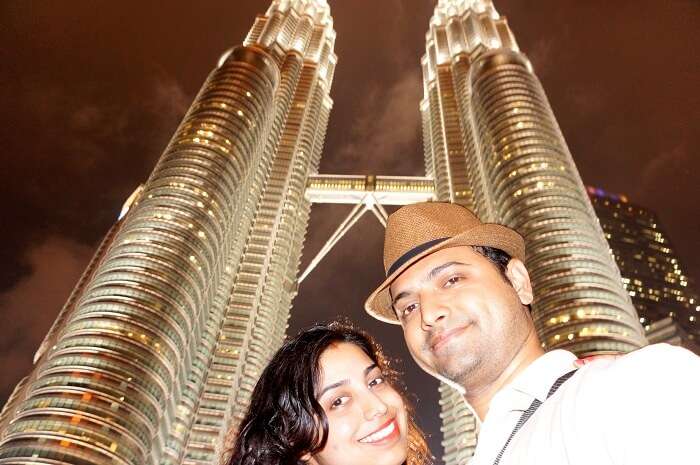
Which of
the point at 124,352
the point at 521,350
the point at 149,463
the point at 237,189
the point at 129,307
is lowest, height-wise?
the point at 521,350

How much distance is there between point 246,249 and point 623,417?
401 feet

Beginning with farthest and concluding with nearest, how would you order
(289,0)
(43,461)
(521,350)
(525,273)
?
(289,0) < (43,461) < (525,273) < (521,350)

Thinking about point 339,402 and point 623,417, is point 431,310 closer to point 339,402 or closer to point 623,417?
point 339,402

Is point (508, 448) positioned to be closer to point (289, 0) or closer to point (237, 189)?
point (237, 189)

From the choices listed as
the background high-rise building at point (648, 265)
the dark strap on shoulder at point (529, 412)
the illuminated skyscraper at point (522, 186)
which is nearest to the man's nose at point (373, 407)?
the dark strap on shoulder at point (529, 412)

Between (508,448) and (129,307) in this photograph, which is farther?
(129,307)

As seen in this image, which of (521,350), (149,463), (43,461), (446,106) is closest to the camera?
(521,350)

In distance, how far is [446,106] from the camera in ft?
468

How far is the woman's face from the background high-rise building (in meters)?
118

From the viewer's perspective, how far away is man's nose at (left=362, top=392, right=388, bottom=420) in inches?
182

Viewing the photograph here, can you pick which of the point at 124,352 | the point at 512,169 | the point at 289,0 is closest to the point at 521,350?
the point at 124,352

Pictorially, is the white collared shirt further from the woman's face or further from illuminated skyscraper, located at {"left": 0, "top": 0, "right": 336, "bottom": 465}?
illuminated skyscraper, located at {"left": 0, "top": 0, "right": 336, "bottom": 465}

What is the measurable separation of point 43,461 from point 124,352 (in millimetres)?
16775

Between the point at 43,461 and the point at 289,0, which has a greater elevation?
the point at 289,0
